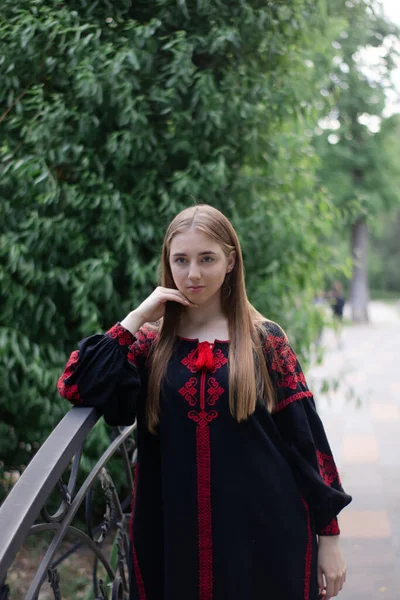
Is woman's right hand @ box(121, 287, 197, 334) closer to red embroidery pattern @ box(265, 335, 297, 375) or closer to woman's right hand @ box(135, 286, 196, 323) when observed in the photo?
woman's right hand @ box(135, 286, 196, 323)

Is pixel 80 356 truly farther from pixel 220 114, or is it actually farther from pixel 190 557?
pixel 220 114

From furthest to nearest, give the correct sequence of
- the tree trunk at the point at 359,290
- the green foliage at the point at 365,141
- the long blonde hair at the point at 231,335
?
the tree trunk at the point at 359,290 → the green foliage at the point at 365,141 → the long blonde hair at the point at 231,335

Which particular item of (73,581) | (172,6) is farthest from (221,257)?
(73,581)

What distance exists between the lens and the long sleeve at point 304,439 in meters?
1.92

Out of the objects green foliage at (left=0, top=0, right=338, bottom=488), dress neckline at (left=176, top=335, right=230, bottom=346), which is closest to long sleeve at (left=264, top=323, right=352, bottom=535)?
dress neckline at (left=176, top=335, right=230, bottom=346)

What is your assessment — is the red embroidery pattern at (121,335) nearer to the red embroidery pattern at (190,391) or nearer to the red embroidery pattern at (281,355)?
the red embroidery pattern at (190,391)

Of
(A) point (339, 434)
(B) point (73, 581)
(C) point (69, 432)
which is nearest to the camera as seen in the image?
(C) point (69, 432)

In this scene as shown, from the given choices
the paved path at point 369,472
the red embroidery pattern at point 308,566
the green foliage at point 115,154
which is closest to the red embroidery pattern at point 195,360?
the red embroidery pattern at point 308,566

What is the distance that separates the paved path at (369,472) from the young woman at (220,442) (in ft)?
6.20

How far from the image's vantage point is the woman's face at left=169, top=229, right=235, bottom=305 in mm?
1945

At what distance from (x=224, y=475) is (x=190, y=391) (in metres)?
0.24

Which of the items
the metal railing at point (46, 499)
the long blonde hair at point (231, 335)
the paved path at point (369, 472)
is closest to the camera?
the metal railing at point (46, 499)

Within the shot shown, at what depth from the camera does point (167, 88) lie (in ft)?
12.1

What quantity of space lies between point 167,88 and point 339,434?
4703 mm
